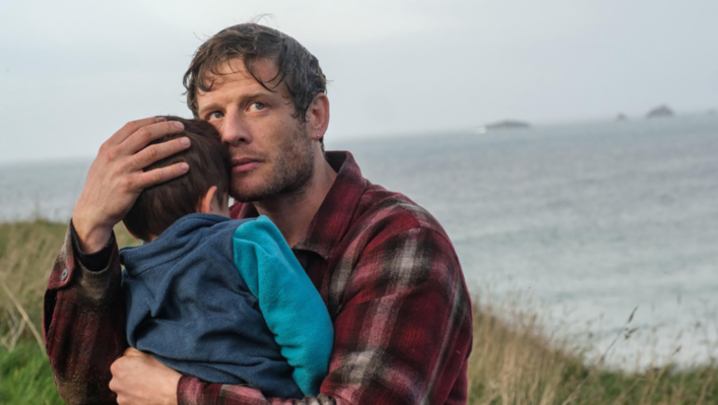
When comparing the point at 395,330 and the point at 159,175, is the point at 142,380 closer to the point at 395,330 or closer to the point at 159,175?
the point at 159,175

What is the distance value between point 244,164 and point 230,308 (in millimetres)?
866

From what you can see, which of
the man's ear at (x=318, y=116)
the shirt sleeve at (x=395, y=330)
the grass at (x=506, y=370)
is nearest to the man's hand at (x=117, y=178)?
the shirt sleeve at (x=395, y=330)

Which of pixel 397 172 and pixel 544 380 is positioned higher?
pixel 544 380

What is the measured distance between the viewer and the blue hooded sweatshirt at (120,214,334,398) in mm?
1874

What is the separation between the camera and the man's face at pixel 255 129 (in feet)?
8.50

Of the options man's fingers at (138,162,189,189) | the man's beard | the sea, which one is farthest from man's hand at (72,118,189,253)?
the sea

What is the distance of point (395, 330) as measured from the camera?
77.9 inches

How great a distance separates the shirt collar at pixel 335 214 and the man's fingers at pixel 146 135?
0.64m

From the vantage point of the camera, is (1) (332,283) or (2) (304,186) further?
(2) (304,186)

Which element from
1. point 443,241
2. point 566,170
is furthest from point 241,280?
point 566,170

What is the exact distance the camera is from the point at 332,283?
2311mm

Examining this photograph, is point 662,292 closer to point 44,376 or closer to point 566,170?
point 44,376

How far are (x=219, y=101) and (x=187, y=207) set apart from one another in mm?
664

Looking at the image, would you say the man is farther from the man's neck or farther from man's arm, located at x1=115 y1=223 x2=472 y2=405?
the man's neck
